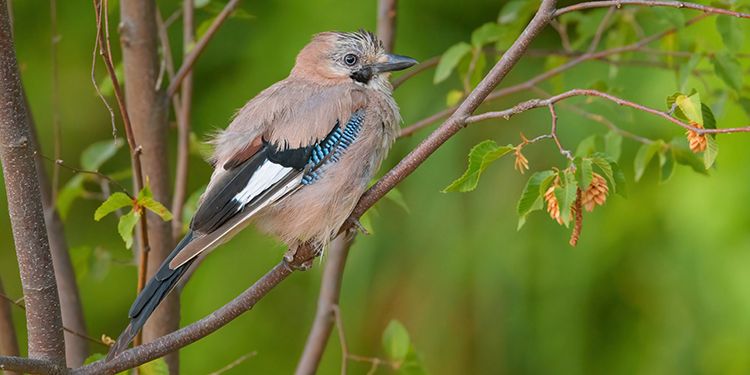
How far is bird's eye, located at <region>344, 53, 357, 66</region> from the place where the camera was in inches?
94.4

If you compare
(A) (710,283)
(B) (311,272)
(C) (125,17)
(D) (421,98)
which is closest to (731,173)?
(A) (710,283)

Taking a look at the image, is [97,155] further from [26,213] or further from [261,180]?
[26,213]

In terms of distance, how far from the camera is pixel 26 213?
1.53 metres

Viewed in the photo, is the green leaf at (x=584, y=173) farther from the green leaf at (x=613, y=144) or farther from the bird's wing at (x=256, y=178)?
the bird's wing at (x=256, y=178)

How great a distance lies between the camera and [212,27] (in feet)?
7.14

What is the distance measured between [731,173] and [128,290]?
1952mm

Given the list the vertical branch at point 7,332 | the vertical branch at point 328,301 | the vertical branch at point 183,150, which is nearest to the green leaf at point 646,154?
the vertical branch at point 328,301

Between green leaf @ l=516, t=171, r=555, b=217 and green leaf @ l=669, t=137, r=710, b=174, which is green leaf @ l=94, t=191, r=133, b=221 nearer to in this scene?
green leaf @ l=516, t=171, r=555, b=217

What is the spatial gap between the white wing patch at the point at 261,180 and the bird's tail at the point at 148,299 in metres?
0.18

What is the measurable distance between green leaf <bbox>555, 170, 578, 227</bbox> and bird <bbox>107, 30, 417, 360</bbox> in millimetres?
572

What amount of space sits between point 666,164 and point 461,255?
1084mm

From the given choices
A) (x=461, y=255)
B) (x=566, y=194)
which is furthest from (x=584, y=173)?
(x=461, y=255)

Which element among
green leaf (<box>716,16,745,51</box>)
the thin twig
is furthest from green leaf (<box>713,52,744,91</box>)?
the thin twig

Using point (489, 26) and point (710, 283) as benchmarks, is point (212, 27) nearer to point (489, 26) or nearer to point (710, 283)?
point (489, 26)
